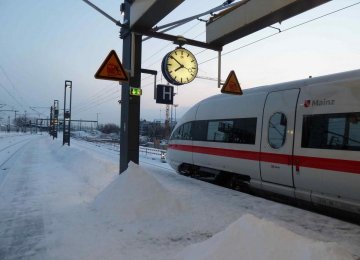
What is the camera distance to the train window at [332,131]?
823 cm

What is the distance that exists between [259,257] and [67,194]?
7.16 metres

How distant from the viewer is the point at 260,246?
178 inches

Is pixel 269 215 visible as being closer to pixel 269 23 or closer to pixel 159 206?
pixel 159 206

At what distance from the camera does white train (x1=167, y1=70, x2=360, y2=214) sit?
8352 millimetres

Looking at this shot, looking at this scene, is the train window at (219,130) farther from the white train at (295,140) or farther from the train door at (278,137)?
the train door at (278,137)

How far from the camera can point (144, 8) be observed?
32.0ft

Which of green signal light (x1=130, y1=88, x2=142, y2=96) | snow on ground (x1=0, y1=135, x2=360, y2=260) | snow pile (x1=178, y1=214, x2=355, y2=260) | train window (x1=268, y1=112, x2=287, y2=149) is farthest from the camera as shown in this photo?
green signal light (x1=130, y1=88, x2=142, y2=96)

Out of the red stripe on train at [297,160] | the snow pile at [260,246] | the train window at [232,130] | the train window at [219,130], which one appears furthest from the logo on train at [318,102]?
the snow pile at [260,246]

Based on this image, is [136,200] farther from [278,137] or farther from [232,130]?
[232,130]

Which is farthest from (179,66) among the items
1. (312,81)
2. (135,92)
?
(312,81)

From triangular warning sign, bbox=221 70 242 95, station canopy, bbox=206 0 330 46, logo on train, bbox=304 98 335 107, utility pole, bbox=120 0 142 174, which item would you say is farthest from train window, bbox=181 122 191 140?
logo on train, bbox=304 98 335 107

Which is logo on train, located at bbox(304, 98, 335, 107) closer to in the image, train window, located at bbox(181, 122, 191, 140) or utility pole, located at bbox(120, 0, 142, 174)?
utility pole, located at bbox(120, 0, 142, 174)

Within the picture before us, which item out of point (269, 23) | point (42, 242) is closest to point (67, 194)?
point (42, 242)

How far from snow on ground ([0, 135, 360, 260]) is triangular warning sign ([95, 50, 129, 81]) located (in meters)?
2.03
